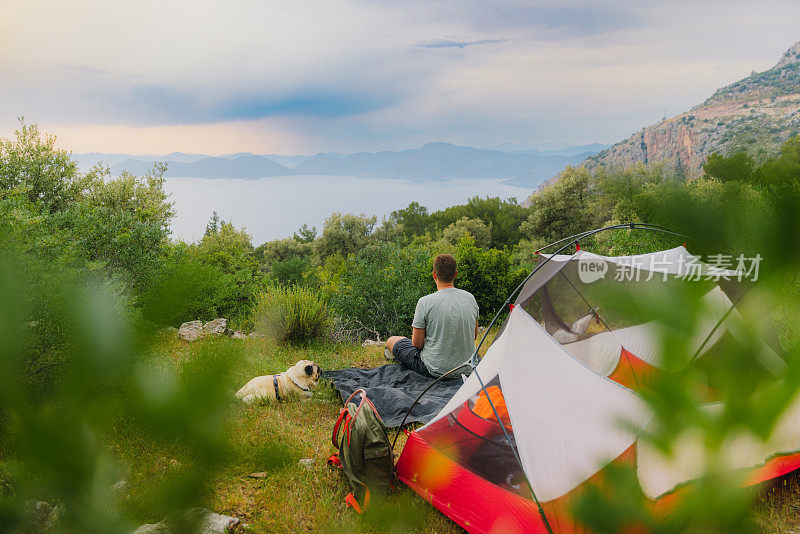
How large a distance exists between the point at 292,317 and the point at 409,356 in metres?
2.08

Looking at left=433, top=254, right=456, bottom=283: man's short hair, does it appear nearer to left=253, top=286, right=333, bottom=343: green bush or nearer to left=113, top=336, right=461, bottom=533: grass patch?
left=253, top=286, right=333, bottom=343: green bush

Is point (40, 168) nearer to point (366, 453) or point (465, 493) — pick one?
point (366, 453)

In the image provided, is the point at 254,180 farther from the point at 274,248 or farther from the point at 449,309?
the point at 449,309

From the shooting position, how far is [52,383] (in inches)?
9.2

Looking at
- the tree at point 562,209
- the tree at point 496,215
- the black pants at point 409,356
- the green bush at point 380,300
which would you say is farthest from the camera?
the tree at point 496,215

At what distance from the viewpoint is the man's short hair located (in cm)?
472

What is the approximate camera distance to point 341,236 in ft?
116

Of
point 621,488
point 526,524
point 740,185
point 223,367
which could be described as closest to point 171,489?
point 223,367

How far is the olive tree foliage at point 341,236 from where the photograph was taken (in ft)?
116

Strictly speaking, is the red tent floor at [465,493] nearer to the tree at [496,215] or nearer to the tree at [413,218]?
the tree at [496,215]

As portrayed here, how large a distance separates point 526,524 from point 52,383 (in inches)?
116

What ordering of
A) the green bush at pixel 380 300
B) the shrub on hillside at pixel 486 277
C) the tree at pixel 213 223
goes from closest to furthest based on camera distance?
the green bush at pixel 380 300, the shrub on hillside at pixel 486 277, the tree at pixel 213 223

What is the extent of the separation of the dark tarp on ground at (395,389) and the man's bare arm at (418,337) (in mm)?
351

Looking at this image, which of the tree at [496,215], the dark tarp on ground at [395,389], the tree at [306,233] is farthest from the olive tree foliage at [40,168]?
the tree at [306,233]
